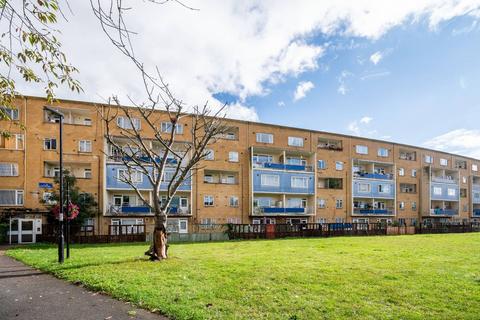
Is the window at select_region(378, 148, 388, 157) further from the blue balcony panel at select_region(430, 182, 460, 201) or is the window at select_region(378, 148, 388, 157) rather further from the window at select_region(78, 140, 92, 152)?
the window at select_region(78, 140, 92, 152)

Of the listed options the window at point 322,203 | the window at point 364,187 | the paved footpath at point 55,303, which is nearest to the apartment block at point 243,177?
the window at point 322,203

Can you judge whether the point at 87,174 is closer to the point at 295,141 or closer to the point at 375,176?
the point at 295,141

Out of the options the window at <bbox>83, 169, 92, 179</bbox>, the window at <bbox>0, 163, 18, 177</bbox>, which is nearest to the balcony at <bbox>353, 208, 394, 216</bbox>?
the window at <bbox>83, 169, 92, 179</bbox>

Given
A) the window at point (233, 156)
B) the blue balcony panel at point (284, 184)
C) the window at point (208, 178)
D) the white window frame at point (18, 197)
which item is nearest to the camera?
the white window frame at point (18, 197)

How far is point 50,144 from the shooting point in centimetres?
2817

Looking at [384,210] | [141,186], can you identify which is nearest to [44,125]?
[141,186]

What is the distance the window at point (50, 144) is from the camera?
91.8ft

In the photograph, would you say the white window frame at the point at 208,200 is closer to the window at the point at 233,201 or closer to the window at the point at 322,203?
the window at the point at 233,201

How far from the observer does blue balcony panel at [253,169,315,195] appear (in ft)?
115

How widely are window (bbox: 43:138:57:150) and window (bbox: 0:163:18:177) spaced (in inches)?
111

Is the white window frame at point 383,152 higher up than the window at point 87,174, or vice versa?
the white window frame at point 383,152

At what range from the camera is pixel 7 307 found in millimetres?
6816

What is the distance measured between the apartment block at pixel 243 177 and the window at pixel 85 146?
0.09 m

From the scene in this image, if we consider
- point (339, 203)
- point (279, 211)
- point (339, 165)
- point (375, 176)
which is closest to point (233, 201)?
point (279, 211)
